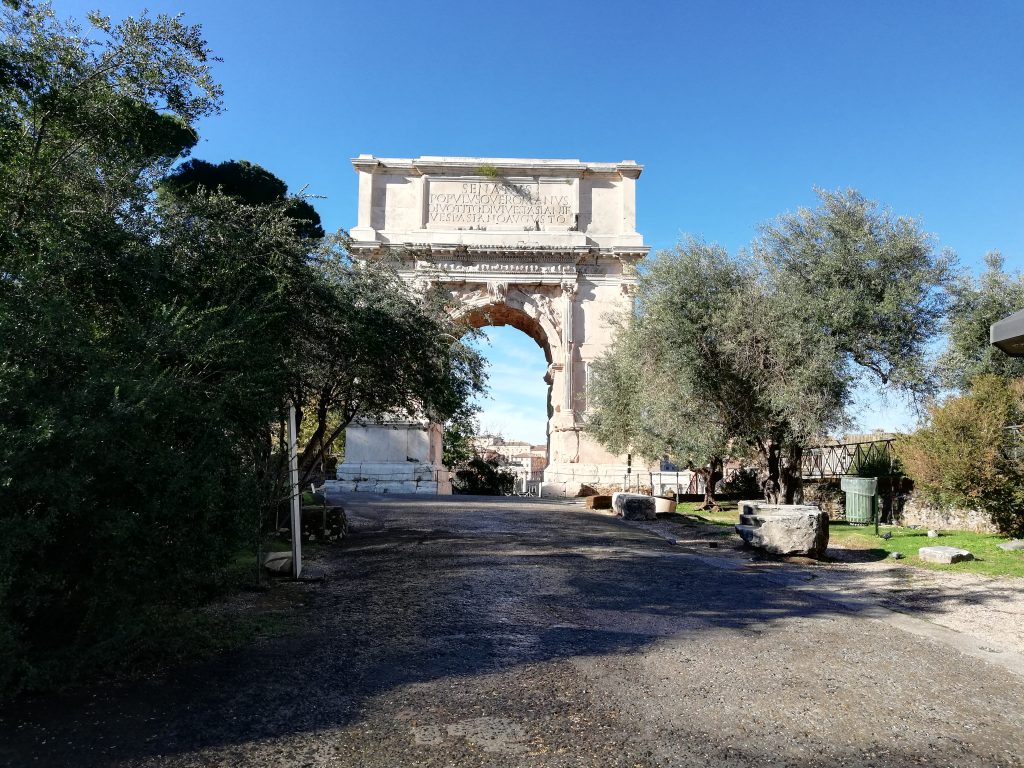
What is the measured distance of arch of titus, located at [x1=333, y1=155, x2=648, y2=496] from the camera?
26.5m

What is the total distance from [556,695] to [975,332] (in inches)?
611

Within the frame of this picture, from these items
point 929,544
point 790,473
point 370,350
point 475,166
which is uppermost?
point 475,166

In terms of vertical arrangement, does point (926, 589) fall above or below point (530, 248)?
below

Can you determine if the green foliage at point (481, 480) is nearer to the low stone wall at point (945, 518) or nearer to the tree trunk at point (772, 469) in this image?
the tree trunk at point (772, 469)

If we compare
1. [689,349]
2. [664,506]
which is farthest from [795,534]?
[664,506]

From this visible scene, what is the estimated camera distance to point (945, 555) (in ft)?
30.8

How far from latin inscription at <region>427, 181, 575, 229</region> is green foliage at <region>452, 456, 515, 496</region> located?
11.6 m

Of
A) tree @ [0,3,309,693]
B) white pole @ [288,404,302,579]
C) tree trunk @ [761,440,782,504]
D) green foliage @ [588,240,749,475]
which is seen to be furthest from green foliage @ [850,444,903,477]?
tree @ [0,3,309,693]

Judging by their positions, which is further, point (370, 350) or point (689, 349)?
point (689, 349)

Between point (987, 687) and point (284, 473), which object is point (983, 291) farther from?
point (284, 473)

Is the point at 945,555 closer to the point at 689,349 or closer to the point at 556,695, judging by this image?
the point at 689,349

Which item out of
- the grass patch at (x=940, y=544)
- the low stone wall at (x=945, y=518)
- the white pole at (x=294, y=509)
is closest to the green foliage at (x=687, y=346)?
the grass patch at (x=940, y=544)

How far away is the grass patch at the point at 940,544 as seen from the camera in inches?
352

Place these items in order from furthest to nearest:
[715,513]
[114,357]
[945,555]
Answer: [715,513]
[945,555]
[114,357]
